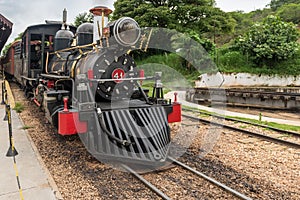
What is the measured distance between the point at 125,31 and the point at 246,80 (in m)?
19.2

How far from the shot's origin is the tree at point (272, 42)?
21641mm

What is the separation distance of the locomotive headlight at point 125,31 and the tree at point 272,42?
1940 centimetres

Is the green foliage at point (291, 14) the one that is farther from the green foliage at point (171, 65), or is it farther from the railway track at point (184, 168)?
the railway track at point (184, 168)

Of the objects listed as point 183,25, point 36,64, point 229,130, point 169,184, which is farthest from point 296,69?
point 169,184

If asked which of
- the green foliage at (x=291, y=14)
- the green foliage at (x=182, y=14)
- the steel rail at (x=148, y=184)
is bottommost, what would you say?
the steel rail at (x=148, y=184)

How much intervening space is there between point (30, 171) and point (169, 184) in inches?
86.1

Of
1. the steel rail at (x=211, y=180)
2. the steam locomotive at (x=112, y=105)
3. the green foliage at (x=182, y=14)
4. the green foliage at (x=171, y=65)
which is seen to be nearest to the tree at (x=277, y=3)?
the green foliage at (x=182, y=14)

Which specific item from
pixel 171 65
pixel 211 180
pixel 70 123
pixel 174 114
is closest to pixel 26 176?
pixel 70 123

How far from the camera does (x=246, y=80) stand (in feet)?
72.3

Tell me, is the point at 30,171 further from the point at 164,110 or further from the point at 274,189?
the point at 274,189

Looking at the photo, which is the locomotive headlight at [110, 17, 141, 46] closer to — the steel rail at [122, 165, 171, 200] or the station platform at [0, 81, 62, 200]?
the steel rail at [122, 165, 171, 200]

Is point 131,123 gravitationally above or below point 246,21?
below

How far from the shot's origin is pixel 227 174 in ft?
14.4

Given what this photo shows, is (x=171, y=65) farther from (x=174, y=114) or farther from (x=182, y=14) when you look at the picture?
(x=174, y=114)
